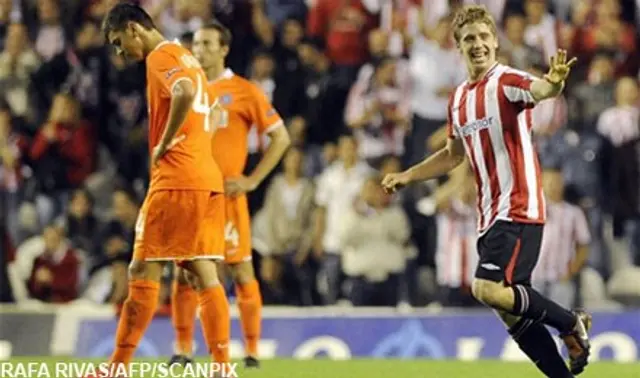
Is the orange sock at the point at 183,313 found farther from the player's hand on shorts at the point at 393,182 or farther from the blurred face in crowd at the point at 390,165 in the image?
the blurred face in crowd at the point at 390,165

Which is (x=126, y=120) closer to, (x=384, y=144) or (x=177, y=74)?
(x=384, y=144)

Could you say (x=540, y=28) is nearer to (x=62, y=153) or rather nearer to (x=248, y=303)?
(x=62, y=153)

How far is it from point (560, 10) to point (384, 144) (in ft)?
9.13

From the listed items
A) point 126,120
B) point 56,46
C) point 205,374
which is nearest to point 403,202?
point 126,120

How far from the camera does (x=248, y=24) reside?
762 inches

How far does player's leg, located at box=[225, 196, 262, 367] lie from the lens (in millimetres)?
12594

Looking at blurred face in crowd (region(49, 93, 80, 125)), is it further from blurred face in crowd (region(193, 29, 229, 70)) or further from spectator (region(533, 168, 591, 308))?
blurred face in crowd (region(193, 29, 229, 70))

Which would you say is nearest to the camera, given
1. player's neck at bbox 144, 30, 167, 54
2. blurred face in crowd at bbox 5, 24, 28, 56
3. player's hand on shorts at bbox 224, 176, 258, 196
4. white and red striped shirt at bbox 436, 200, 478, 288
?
player's neck at bbox 144, 30, 167, 54

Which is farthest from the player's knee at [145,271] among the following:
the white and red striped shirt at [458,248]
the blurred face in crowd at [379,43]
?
the blurred face in crowd at [379,43]

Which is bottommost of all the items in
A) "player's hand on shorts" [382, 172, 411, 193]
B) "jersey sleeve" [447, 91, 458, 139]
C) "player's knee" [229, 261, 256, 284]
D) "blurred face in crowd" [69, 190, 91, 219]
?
"player's knee" [229, 261, 256, 284]

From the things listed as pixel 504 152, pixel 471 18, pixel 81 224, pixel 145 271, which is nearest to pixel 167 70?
pixel 145 271

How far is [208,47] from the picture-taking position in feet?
40.9

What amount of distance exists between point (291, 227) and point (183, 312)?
543 centimetres

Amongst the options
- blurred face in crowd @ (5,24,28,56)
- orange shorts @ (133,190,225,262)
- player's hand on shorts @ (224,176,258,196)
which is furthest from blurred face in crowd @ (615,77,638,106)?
orange shorts @ (133,190,225,262)
